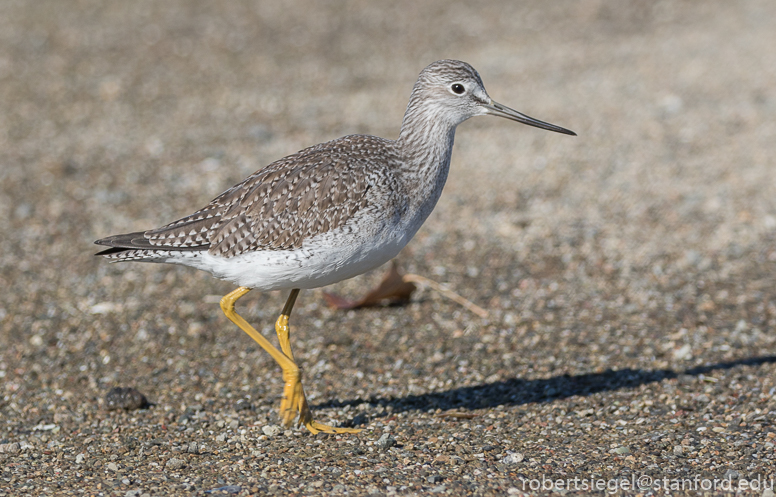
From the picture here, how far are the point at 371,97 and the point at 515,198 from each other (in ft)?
14.9

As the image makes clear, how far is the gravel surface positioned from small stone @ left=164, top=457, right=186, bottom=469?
Answer: 0.06 ft

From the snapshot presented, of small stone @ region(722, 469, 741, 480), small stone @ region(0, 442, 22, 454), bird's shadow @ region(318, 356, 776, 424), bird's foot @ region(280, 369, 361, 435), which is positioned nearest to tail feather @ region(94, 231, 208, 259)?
bird's foot @ region(280, 369, 361, 435)

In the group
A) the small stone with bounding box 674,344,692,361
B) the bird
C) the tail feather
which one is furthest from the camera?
the small stone with bounding box 674,344,692,361

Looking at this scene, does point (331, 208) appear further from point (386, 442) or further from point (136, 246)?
point (386, 442)

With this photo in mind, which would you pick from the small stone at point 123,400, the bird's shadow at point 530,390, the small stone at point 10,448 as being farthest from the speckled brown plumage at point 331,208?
the small stone at point 10,448

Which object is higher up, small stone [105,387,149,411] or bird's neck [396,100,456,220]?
bird's neck [396,100,456,220]

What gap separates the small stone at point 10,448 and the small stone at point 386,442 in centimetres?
262

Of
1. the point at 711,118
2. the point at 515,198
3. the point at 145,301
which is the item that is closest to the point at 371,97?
the point at 515,198

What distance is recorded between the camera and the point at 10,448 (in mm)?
5926

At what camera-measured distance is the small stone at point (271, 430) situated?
6027 mm

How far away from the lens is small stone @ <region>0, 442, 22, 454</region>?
5.89 metres

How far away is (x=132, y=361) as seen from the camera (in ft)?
24.6

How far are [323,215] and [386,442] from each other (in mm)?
1642

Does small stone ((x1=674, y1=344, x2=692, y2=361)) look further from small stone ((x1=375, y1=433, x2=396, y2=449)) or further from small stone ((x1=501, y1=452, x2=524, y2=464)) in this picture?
small stone ((x1=375, y1=433, x2=396, y2=449))
